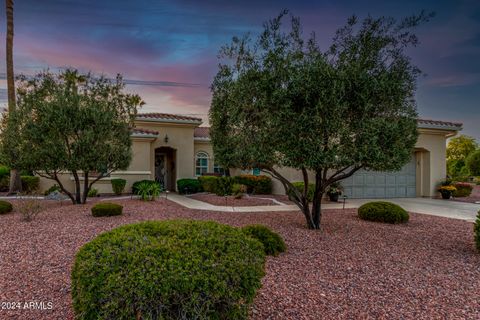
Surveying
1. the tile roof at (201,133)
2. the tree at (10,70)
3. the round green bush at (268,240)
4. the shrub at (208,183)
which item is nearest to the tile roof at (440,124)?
the shrub at (208,183)

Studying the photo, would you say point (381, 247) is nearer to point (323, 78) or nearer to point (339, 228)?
point (339, 228)

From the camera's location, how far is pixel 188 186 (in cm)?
1759

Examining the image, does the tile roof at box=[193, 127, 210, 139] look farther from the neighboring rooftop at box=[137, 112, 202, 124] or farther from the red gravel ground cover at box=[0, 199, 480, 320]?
the red gravel ground cover at box=[0, 199, 480, 320]

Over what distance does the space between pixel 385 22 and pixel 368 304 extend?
6.21 m

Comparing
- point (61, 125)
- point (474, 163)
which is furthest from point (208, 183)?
point (474, 163)

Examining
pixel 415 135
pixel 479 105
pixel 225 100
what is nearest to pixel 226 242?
pixel 225 100

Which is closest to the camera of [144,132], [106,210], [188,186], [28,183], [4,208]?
[106,210]

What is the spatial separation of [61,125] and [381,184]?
1580 cm

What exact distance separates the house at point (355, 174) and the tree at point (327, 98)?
8811 mm

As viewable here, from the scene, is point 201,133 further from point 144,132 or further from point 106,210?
point 106,210

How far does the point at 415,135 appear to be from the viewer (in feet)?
24.5

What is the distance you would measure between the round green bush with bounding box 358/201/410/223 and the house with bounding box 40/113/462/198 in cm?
626

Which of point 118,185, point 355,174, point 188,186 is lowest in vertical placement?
point 188,186

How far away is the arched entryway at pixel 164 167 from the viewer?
2011cm
